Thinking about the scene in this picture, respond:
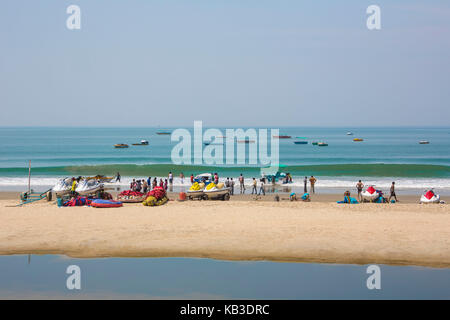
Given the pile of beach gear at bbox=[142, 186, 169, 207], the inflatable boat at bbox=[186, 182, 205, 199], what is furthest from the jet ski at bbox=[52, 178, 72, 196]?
the inflatable boat at bbox=[186, 182, 205, 199]

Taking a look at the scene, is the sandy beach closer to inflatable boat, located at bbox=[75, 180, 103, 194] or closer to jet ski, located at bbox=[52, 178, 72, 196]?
jet ski, located at bbox=[52, 178, 72, 196]

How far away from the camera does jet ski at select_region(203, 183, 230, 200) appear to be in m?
27.6

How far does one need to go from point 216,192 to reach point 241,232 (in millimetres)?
9269

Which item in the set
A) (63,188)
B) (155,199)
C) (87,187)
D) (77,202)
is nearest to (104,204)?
(77,202)

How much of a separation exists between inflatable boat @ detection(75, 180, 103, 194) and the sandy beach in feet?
10.5

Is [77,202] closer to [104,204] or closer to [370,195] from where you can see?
[104,204]

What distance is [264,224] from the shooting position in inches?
789

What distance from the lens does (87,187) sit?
27.9 metres

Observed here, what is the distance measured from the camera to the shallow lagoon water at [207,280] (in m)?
12.6

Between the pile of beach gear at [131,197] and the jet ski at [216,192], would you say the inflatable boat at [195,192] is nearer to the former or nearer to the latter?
the jet ski at [216,192]
